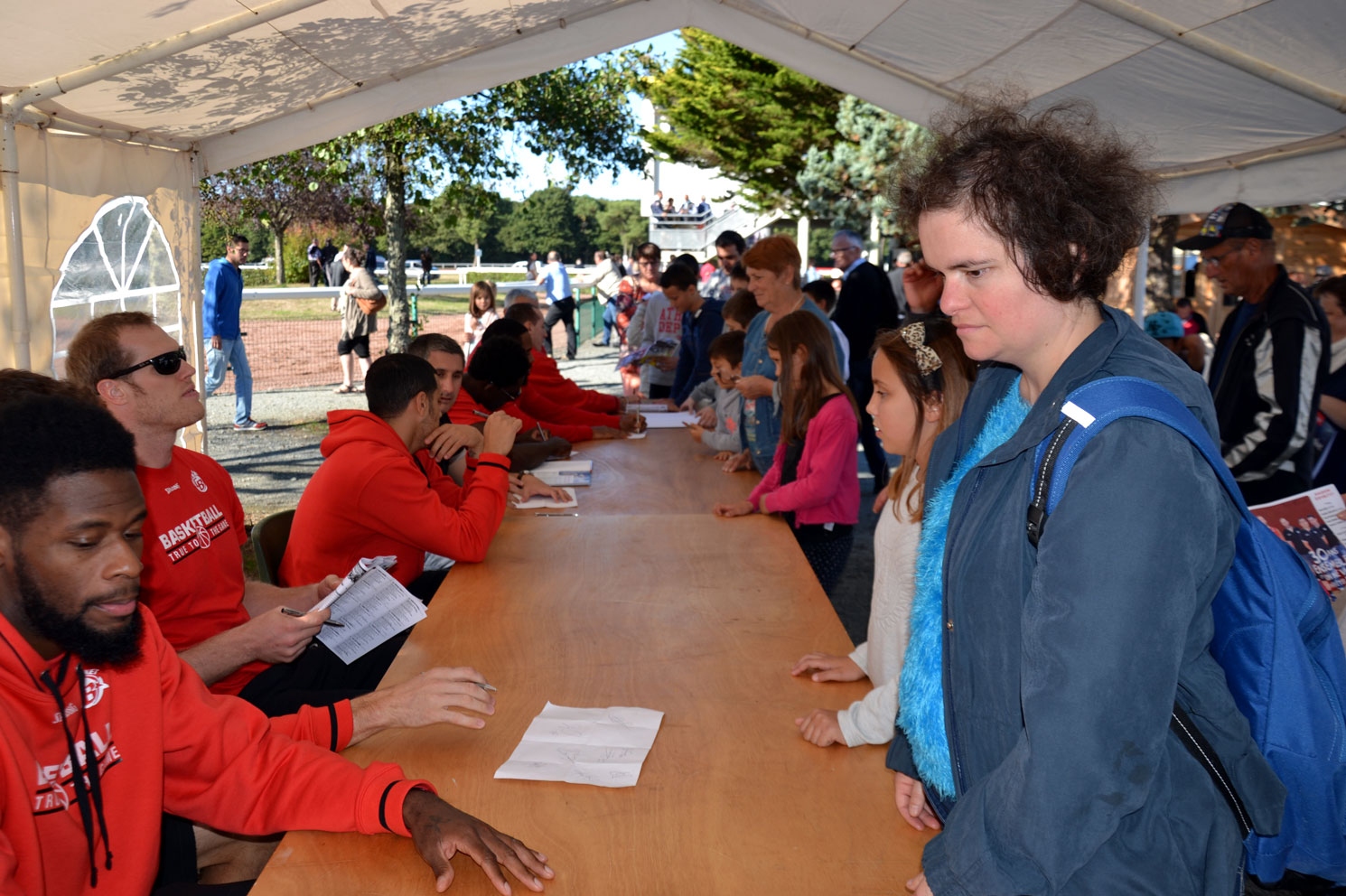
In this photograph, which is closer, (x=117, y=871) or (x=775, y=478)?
(x=117, y=871)

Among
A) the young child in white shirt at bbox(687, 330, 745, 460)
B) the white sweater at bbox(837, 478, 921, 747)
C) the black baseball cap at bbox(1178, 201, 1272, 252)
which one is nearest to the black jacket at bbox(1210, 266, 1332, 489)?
the black baseball cap at bbox(1178, 201, 1272, 252)

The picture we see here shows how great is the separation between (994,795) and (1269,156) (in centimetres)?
585

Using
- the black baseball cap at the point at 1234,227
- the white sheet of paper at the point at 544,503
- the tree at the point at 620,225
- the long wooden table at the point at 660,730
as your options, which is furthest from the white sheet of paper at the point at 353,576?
the tree at the point at 620,225

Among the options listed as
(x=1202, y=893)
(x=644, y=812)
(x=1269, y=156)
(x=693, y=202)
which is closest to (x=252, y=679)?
(x=644, y=812)

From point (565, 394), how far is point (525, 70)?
2088 mm

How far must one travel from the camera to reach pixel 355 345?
468 inches

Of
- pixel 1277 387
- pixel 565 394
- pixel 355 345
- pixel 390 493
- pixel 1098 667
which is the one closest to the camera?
pixel 1098 667

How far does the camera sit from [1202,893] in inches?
46.2

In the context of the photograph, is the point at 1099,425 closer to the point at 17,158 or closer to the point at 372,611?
the point at 372,611

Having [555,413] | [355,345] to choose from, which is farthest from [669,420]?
[355,345]

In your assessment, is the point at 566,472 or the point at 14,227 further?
the point at 566,472

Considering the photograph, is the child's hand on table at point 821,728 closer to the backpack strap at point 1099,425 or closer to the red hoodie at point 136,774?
the red hoodie at point 136,774

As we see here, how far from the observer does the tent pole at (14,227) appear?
4078 millimetres

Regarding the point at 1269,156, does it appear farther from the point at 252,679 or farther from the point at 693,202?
the point at 693,202
